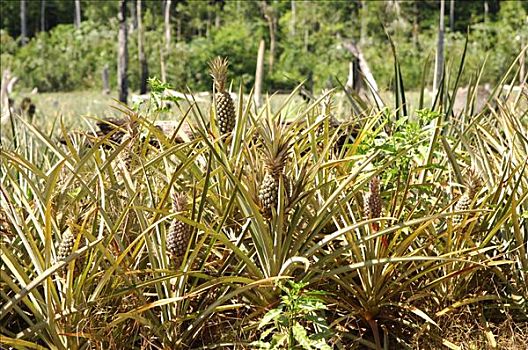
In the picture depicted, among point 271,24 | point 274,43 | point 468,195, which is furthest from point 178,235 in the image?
point 271,24

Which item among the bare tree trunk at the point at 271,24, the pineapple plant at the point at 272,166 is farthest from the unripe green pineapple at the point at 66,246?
the bare tree trunk at the point at 271,24

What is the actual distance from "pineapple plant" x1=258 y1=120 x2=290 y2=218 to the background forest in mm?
14899

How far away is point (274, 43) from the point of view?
28219 millimetres

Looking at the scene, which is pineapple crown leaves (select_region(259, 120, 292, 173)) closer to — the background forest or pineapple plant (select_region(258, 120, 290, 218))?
pineapple plant (select_region(258, 120, 290, 218))

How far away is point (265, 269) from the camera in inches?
69.1

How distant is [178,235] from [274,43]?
88.9 ft

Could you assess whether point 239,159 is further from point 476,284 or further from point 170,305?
point 476,284

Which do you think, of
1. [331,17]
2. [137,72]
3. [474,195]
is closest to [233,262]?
[474,195]

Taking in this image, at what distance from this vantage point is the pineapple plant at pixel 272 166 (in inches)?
63.8

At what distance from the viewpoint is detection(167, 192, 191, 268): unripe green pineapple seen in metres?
1.70

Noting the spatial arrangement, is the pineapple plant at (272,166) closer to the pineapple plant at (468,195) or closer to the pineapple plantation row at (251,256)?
the pineapple plantation row at (251,256)

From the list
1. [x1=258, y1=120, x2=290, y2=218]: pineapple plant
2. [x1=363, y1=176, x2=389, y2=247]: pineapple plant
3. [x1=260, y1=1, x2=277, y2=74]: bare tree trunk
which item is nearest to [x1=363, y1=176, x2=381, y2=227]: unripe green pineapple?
[x1=363, y1=176, x2=389, y2=247]: pineapple plant

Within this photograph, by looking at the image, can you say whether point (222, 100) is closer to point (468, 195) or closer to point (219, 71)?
point (219, 71)

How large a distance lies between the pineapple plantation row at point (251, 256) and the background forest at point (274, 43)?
14.5 m
